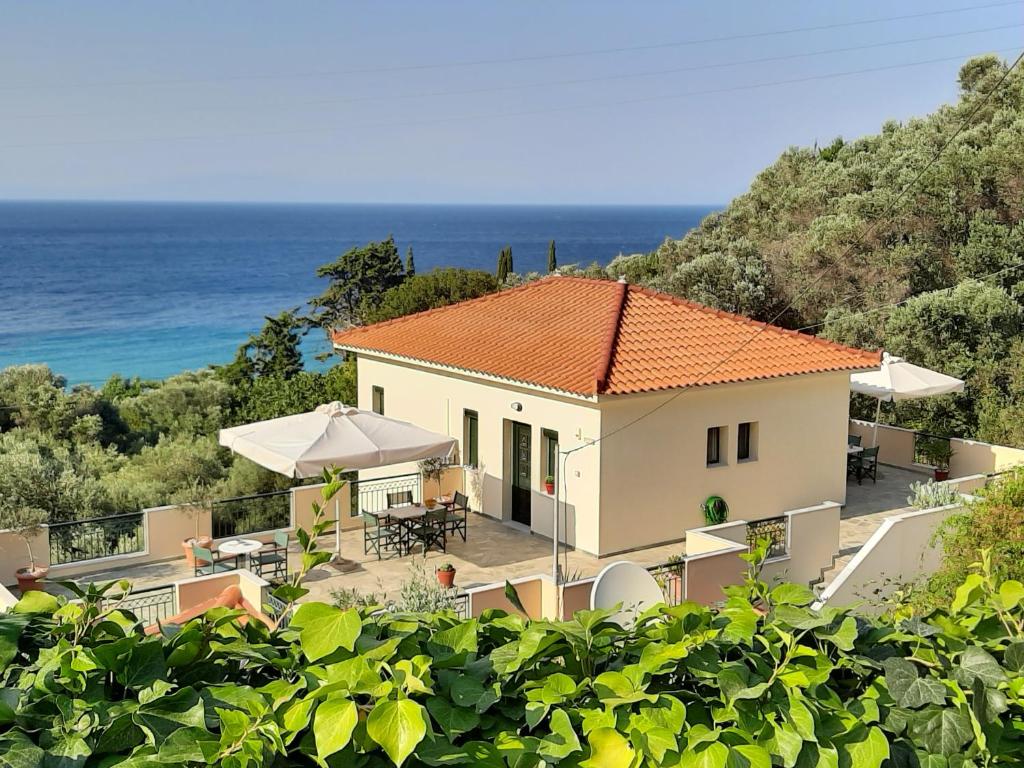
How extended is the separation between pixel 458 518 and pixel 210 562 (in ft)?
13.0

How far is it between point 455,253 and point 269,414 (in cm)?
16085

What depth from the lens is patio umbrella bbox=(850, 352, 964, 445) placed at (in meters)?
21.3

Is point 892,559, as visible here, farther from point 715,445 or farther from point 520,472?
point 520,472

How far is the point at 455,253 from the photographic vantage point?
19012 centimetres

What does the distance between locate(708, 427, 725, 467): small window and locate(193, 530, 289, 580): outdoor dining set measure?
23.6ft

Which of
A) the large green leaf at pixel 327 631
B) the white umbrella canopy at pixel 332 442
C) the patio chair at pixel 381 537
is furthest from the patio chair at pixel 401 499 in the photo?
the large green leaf at pixel 327 631

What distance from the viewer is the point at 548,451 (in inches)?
693

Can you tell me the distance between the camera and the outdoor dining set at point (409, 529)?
647 inches

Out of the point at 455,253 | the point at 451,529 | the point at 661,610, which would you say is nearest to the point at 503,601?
the point at 451,529

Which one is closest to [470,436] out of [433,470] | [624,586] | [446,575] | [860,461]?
[433,470]

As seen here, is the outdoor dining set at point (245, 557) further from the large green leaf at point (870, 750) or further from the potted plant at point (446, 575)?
the large green leaf at point (870, 750)

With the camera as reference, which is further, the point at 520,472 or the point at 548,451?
the point at 520,472

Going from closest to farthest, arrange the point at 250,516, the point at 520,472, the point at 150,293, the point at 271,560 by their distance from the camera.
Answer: the point at 271,560, the point at 520,472, the point at 250,516, the point at 150,293

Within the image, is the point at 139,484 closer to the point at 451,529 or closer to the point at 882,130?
the point at 451,529
